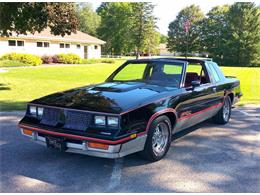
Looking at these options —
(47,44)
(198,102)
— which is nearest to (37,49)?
(47,44)

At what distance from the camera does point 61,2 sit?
451 inches

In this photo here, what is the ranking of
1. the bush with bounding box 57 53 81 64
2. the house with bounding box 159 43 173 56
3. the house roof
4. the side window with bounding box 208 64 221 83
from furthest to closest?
the house with bounding box 159 43 173 56
the bush with bounding box 57 53 81 64
the house roof
the side window with bounding box 208 64 221 83

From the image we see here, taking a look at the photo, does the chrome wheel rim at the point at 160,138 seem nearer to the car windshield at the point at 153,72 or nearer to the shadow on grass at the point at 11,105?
the car windshield at the point at 153,72

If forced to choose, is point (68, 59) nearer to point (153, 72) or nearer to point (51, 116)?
point (153, 72)

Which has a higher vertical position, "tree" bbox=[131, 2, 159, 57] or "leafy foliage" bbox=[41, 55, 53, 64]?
"tree" bbox=[131, 2, 159, 57]

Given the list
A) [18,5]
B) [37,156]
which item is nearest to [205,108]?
[37,156]

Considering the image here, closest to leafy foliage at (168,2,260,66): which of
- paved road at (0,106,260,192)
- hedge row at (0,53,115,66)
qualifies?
hedge row at (0,53,115,66)

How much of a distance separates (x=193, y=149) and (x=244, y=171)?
1105mm

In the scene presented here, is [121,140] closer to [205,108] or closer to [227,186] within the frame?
[227,186]

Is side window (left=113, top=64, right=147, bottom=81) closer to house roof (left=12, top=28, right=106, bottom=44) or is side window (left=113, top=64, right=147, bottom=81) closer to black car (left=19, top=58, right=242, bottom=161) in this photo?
black car (left=19, top=58, right=242, bottom=161)

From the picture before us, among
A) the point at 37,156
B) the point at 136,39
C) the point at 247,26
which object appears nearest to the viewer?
the point at 37,156

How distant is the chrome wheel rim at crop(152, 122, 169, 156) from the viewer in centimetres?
454

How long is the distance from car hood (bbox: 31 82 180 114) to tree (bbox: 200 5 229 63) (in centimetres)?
5611

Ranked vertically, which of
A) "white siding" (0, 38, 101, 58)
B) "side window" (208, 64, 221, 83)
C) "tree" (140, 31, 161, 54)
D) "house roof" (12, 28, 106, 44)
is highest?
"tree" (140, 31, 161, 54)
